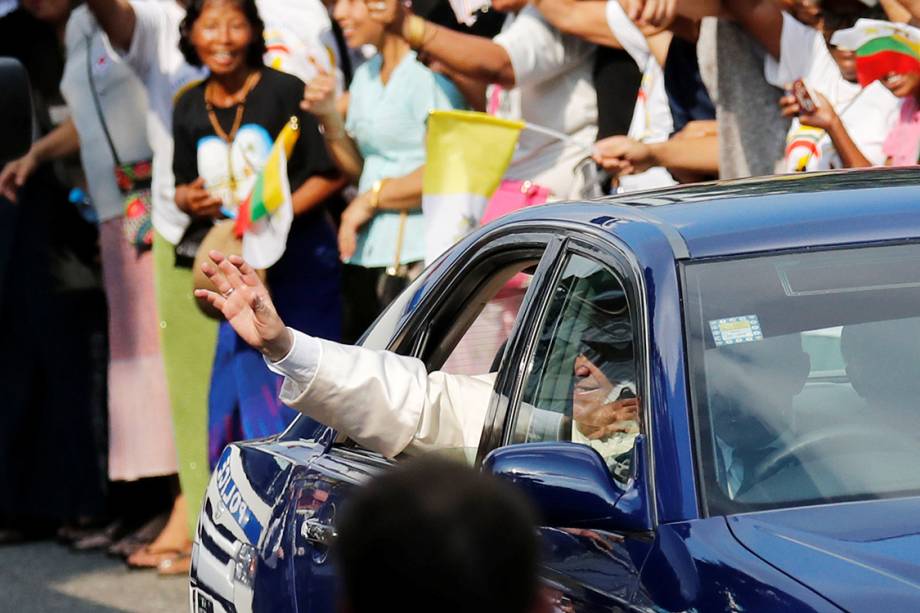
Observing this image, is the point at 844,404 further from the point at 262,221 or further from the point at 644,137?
the point at 262,221

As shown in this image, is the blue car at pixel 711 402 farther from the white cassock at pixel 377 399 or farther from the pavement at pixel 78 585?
the pavement at pixel 78 585

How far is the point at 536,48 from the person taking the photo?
21.9 ft

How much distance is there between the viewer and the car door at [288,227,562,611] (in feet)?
12.0

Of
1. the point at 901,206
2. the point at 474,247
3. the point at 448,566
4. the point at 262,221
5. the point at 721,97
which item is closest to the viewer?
the point at 448,566

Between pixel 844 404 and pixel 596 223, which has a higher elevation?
pixel 596 223

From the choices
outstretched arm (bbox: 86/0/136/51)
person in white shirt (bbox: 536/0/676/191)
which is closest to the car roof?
person in white shirt (bbox: 536/0/676/191)

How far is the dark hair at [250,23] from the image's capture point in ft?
24.1

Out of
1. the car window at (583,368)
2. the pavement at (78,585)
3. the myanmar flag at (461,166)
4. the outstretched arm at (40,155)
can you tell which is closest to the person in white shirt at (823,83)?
the myanmar flag at (461,166)

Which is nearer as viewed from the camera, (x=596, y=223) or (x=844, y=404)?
(x=844, y=404)

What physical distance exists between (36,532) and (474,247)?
18.9ft

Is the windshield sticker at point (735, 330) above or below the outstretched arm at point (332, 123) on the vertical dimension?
below

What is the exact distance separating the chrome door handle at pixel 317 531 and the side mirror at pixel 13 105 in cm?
124

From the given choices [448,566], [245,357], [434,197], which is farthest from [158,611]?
[448,566]

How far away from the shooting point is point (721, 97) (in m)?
5.95
